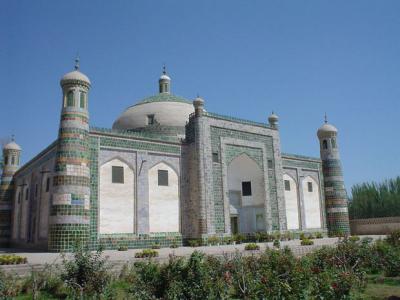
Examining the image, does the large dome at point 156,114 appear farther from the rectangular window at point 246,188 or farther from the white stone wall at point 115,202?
the white stone wall at point 115,202

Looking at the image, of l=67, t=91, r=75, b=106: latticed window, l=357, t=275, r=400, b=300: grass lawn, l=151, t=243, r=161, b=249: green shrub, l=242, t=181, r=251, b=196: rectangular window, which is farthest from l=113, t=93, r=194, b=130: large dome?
l=357, t=275, r=400, b=300: grass lawn

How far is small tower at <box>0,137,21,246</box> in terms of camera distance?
29625 mm

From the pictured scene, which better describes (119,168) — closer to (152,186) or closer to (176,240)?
(152,186)

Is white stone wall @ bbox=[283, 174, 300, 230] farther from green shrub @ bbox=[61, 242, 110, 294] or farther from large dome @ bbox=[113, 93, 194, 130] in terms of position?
green shrub @ bbox=[61, 242, 110, 294]

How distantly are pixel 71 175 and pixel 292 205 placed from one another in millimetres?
18343

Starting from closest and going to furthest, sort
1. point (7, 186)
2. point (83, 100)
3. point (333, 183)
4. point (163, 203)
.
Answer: point (83, 100)
point (163, 203)
point (7, 186)
point (333, 183)

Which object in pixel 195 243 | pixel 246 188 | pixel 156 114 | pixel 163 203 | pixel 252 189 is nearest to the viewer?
pixel 195 243

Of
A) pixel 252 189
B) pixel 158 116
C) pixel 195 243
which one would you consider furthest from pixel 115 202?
pixel 252 189

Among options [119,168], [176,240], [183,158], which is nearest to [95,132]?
[119,168]

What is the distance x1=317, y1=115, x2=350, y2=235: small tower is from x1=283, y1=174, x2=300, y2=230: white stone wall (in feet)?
12.5

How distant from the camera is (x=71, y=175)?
1862 cm

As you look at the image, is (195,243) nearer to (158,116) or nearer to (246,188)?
(246,188)

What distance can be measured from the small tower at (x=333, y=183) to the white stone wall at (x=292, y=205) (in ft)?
12.5

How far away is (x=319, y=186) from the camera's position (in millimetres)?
32844
